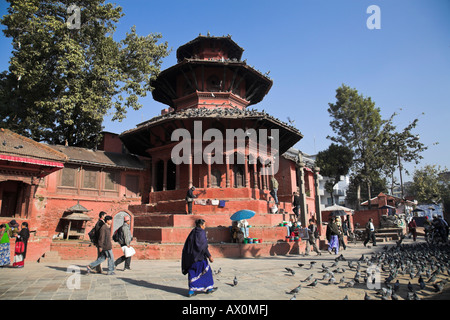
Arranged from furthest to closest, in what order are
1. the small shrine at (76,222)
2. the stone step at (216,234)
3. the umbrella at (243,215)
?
the small shrine at (76,222) → the stone step at (216,234) → the umbrella at (243,215)

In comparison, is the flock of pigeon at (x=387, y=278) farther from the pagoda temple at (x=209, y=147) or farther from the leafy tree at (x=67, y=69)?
the leafy tree at (x=67, y=69)

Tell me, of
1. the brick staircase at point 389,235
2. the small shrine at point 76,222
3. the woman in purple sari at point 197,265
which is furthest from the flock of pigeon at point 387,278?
the brick staircase at point 389,235

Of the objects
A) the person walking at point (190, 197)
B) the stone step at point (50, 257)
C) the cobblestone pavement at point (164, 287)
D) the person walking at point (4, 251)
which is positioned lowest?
the cobblestone pavement at point (164, 287)

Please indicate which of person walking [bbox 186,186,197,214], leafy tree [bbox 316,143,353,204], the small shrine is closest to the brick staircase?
leafy tree [bbox 316,143,353,204]

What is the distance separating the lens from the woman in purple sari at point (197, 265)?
545 centimetres

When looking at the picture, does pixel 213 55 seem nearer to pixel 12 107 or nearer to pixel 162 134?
pixel 162 134

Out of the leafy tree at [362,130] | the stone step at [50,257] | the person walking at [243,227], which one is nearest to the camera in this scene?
the stone step at [50,257]

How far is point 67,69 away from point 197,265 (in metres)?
16.6

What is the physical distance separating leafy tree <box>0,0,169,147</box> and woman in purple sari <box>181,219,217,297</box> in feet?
48.2

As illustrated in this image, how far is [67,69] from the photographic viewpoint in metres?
17.4

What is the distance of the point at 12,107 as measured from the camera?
19.6 metres

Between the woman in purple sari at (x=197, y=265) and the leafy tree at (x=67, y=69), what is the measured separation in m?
14.7

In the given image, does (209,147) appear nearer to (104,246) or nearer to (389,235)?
(104,246)
